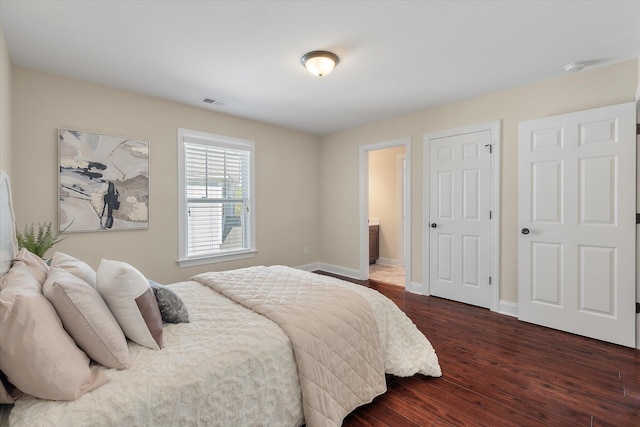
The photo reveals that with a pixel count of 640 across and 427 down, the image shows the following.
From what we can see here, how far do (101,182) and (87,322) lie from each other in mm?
2464

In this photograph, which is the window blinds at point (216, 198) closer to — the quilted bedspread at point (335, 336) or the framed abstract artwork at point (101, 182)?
the framed abstract artwork at point (101, 182)

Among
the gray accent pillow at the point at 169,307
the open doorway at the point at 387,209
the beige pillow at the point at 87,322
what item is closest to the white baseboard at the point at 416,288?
the open doorway at the point at 387,209

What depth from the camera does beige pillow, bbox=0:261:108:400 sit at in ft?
3.17

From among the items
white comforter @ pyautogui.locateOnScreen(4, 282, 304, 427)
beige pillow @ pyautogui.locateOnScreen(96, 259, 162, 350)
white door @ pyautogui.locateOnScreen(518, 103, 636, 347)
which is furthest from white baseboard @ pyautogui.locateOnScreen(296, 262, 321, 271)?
beige pillow @ pyautogui.locateOnScreen(96, 259, 162, 350)

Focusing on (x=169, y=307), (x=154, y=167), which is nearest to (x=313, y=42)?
(x=169, y=307)

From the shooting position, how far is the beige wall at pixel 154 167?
276cm

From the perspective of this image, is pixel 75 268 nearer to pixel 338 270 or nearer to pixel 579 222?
pixel 579 222

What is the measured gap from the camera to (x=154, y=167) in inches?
137

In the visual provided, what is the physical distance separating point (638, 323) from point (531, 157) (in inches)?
66.2

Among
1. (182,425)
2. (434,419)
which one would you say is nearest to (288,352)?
(182,425)

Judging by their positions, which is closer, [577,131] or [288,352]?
[288,352]

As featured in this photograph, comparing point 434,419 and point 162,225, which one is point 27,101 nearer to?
point 162,225

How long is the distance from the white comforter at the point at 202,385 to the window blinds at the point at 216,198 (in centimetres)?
229

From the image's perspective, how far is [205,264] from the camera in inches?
155
